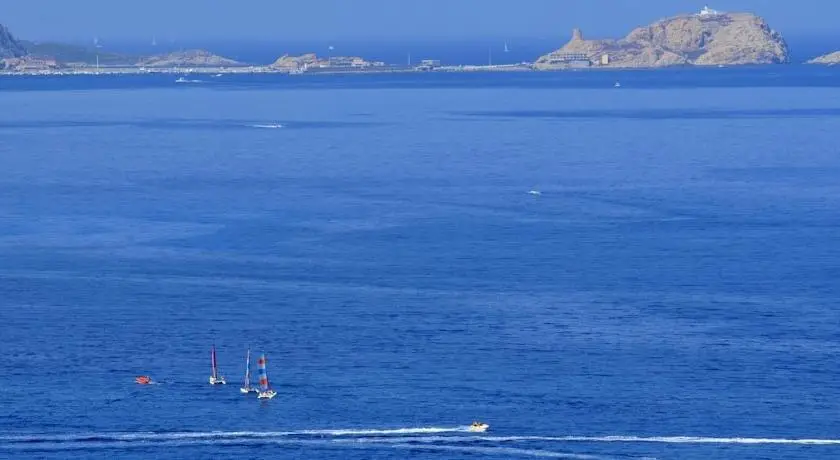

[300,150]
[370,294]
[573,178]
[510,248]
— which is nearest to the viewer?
[370,294]

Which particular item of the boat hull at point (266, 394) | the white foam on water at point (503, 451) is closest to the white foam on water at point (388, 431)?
the white foam on water at point (503, 451)

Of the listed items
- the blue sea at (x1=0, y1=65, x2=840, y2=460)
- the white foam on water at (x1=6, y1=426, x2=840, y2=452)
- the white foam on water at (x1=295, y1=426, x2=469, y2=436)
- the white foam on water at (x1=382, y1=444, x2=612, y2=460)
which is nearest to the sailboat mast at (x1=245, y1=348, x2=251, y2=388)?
the blue sea at (x1=0, y1=65, x2=840, y2=460)

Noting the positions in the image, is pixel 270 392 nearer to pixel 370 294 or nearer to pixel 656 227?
pixel 370 294

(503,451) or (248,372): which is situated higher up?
(248,372)

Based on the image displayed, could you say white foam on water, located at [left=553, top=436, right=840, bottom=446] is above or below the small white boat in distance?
below

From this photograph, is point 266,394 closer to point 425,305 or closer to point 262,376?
point 262,376

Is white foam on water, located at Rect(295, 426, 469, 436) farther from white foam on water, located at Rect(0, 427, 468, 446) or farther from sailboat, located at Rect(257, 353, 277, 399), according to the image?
sailboat, located at Rect(257, 353, 277, 399)

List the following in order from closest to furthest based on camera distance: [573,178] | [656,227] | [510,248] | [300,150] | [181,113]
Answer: [510,248], [656,227], [573,178], [300,150], [181,113]

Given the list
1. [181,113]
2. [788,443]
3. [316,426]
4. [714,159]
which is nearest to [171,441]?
[316,426]

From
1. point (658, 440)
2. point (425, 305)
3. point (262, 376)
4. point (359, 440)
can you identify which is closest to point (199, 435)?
point (262, 376)
